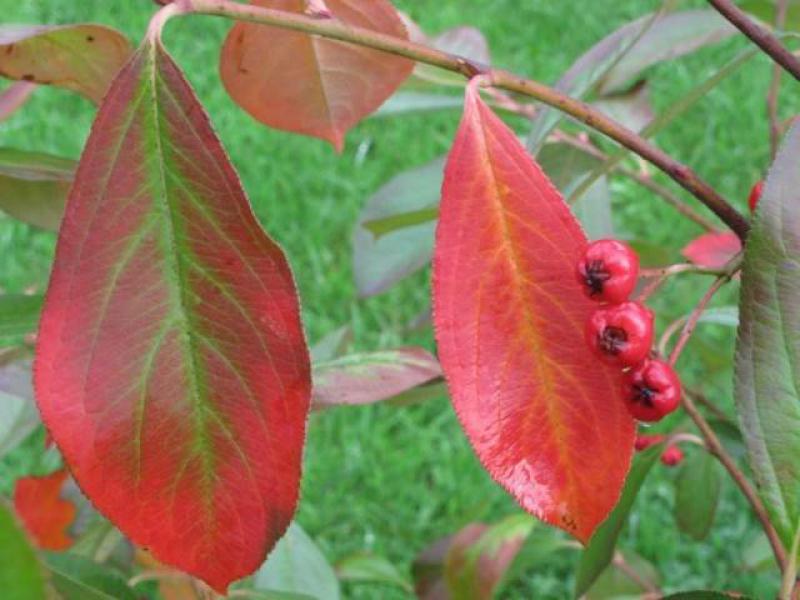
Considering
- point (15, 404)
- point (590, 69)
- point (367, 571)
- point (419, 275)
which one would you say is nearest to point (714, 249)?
Result: point (590, 69)

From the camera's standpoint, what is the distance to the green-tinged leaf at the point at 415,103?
142 centimetres

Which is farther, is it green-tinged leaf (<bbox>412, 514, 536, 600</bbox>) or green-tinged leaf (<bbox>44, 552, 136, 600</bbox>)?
green-tinged leaf (<bbox>412, 514, 536, 600</bbox>)

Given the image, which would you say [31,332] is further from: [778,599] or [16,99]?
[778,599]

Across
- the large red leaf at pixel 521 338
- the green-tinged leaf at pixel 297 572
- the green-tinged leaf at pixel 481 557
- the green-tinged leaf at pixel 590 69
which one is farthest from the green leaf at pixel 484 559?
the large red leaf at pixel 521 338

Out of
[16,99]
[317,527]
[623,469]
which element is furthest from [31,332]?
[317,527]

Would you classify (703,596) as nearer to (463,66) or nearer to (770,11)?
(463,66)

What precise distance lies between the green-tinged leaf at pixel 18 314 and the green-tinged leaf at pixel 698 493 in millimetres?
713

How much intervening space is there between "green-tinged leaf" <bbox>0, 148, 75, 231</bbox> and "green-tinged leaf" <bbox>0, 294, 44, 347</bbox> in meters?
0.06

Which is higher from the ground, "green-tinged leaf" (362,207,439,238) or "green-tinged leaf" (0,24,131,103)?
"green-tinged leaf" (0,24,131,103)

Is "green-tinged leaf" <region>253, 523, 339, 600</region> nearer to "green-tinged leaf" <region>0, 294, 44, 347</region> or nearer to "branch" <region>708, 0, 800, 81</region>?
"green-tinged leaf" <region>0, 294, 44, 347</region>

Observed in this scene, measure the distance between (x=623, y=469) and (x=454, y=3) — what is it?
10.0ft

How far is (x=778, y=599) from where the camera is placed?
0.62 m

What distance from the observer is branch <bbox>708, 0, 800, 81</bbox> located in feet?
2.08

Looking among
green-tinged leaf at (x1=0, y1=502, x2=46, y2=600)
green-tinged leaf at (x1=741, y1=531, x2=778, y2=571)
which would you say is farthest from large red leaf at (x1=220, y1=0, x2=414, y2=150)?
green-tinged leaf at (x1=741, y1=531, x2=778, y2=571)
